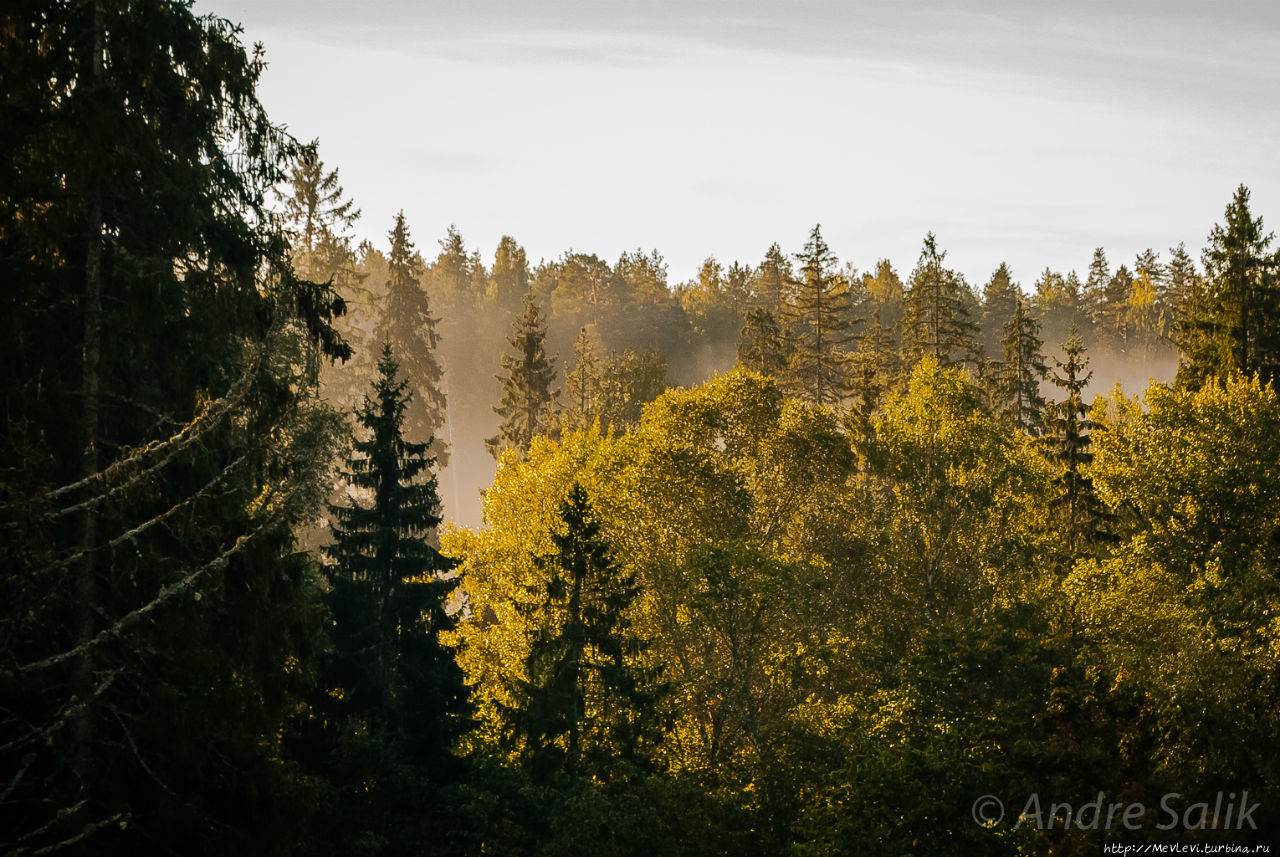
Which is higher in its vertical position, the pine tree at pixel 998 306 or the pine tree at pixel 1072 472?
the pine tree at pixel 998 306

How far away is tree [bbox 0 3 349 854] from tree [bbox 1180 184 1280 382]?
131 feet

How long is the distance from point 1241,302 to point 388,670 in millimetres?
36839

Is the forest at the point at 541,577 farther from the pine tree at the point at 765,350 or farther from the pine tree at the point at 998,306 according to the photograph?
the pine tree at the point at 998,306

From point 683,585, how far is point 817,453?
8.59 m

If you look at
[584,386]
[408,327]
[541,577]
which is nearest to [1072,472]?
[541,577]

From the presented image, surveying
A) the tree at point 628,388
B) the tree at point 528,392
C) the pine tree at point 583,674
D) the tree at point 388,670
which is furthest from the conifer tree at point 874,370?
the tree at point 388,670

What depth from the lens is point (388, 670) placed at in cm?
2489

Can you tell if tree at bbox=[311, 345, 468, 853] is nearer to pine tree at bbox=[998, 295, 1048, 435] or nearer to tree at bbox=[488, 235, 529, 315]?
pine tree at bbox=[998, 295, 1048, 435]

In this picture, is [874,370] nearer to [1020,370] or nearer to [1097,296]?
[1020,370]

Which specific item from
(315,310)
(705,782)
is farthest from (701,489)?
(315,310)

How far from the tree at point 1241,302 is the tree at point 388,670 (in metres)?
33.5

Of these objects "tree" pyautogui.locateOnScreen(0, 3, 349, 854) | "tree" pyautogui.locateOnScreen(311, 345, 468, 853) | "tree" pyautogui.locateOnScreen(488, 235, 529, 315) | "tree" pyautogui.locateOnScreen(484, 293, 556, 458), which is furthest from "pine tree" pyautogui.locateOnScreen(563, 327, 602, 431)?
"tree" pyautogui.locateOnScreen(488, 235, 529, 315)

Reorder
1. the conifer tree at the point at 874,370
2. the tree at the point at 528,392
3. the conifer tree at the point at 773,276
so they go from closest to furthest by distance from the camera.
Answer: the conifer tree at the point at 874,370 → the tree at the point at 528,392 → the conifer tree at the point at 773,276

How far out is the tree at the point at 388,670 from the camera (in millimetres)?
23156
